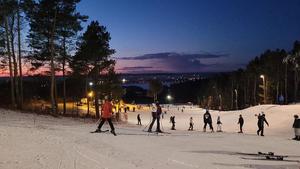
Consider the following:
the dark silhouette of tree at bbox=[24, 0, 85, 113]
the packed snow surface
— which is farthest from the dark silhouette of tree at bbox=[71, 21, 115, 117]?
the packed snow surface

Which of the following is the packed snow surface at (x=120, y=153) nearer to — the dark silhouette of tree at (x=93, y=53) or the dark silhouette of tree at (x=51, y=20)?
the dark silhouette of tree at (x=51, y=20)

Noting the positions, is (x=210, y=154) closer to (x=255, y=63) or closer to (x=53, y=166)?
(x=53, y=166)

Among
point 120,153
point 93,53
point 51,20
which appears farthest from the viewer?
point 93,53

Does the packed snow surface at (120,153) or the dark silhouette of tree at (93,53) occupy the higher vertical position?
the dark silhouette of tree at (93,53)

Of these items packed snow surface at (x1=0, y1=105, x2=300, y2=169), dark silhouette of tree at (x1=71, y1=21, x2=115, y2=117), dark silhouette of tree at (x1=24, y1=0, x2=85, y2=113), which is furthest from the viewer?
dark silhouette of tree at (x1=71, y1=21, x2=115, y2=117)

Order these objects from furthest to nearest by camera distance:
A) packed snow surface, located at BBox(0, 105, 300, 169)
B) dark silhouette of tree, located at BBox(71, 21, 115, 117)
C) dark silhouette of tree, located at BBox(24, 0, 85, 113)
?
1. dark silhouette of tree, located at BBox(71, 21, 115, 117)
2. dark silhouette of tree, located at BBox(24, 0, 85, 113)
3. packed snow surface, located at BBox(0, 105, 300, 169)

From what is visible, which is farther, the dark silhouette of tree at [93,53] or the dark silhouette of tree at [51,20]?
the dark silhouette of tree at [93,53]

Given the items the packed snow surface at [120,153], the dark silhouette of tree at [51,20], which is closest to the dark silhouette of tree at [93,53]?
the dark silhouette of tree at [51,20]

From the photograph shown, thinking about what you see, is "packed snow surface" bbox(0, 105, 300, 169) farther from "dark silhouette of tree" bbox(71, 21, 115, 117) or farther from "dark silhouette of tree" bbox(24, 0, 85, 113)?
"dark silhouette of tree" bbox(71, 21, 115, 117)

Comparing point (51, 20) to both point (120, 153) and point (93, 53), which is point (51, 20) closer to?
point (93, 53)

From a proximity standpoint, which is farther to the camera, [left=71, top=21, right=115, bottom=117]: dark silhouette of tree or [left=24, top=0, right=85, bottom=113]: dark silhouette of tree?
[left=71, top=21, right=115, bottom=117]: dark silhouette of tree

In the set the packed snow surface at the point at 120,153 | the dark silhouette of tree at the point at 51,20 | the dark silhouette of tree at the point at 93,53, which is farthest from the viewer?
the dark silhouette of tree at the point at 93,53

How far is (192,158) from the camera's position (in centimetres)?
1698

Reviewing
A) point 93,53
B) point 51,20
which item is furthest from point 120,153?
point 93,53
